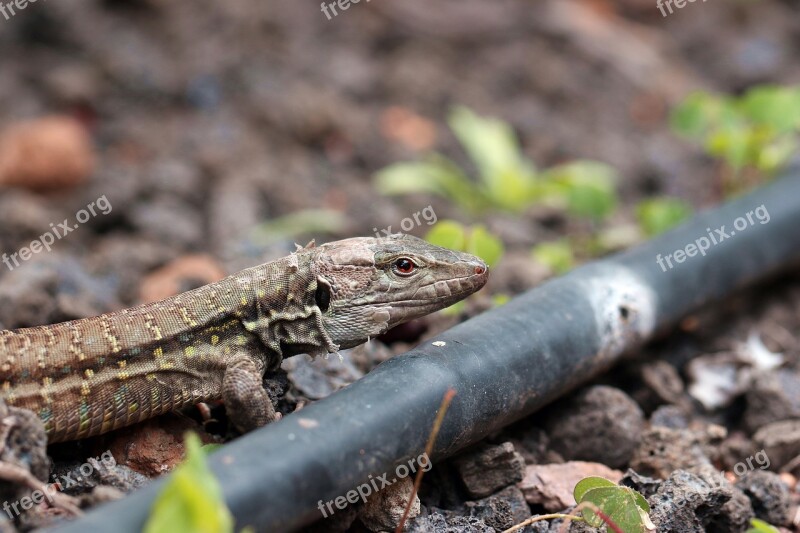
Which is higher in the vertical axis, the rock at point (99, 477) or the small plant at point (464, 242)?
the small plant at point (464, 242)

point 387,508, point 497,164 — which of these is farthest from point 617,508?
point 497,164

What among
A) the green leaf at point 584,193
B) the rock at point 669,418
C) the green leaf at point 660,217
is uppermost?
the green leaf at point 584,193

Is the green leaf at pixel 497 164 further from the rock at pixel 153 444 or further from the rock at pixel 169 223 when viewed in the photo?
the rock at pixel 153 444

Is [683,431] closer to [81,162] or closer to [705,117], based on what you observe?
[705,117]

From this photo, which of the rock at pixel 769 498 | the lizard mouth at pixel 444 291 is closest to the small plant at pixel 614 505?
the rock at pixel 769 498

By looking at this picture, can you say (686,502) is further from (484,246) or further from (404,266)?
(484,246)

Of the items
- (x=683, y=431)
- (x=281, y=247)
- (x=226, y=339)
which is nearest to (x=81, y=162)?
(x=281, y=247)

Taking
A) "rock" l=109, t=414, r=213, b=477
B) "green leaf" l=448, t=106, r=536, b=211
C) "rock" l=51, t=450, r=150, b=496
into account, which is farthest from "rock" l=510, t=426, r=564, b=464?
"green leaf" l=448, t=106, r=536, b=211
